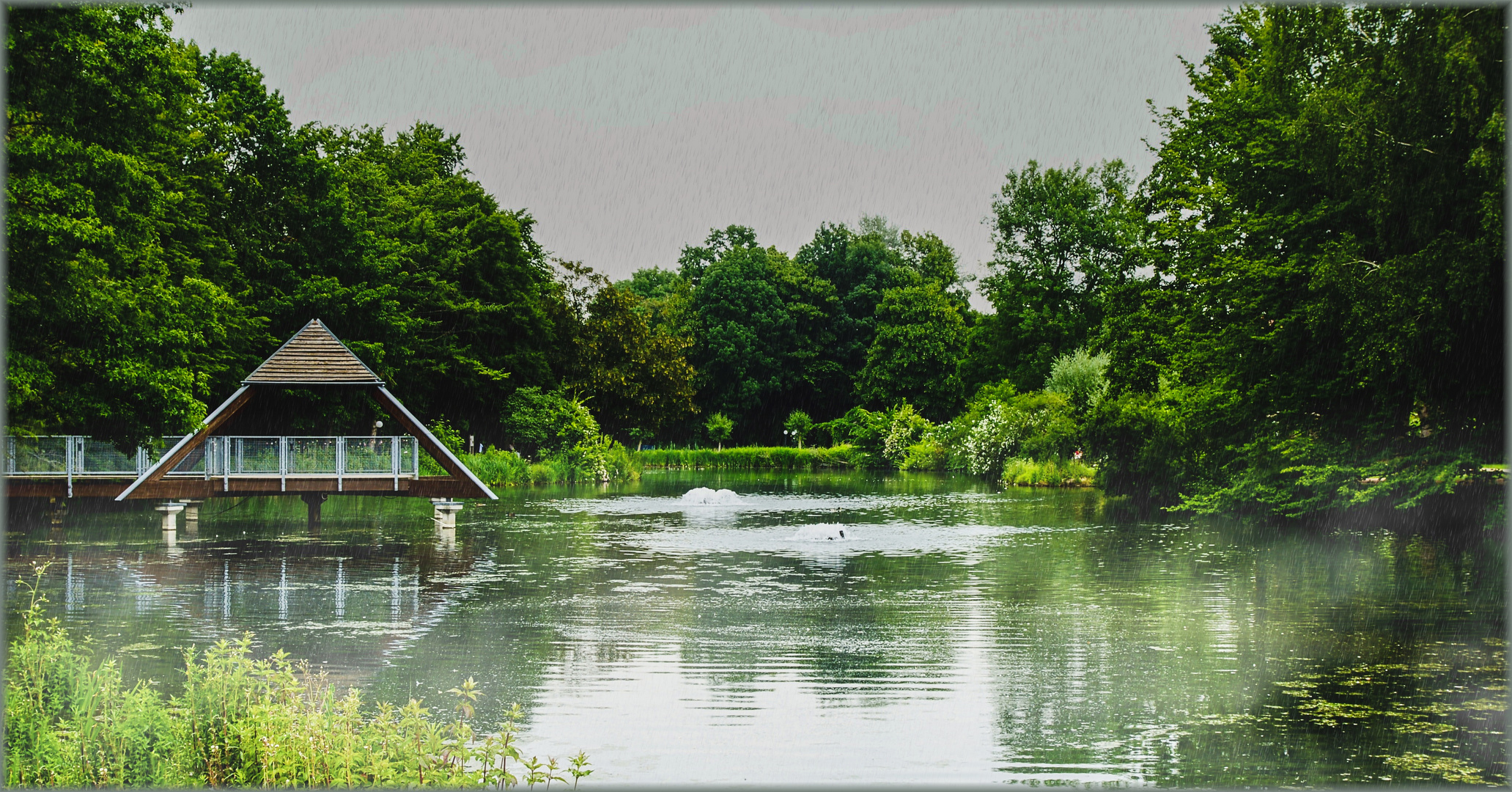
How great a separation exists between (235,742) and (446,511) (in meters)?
19.1

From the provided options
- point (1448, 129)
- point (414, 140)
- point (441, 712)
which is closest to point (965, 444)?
point (414, 140)

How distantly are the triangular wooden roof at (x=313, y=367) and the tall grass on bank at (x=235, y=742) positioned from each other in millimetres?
18304

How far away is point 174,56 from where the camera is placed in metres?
20.8

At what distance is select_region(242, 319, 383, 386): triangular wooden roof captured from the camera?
82.1 ft

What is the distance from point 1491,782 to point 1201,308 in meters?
17.2

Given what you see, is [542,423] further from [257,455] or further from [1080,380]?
[257,455]

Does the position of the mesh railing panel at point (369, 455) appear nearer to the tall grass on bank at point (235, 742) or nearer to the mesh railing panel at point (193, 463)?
the mesh railing panel at point (193, 463)

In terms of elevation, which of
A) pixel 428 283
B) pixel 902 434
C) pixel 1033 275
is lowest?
pixel 902 434

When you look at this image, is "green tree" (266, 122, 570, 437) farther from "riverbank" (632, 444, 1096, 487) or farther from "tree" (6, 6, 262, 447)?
"tree" (6, 6, 262, 447)

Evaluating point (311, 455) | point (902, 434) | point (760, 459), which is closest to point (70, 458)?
point (311, 455)

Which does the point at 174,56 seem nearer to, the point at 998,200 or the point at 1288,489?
the point at 1288,489

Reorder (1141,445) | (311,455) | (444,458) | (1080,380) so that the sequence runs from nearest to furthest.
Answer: (311,455) < (444,458) < (1141,445) < (1080,380)

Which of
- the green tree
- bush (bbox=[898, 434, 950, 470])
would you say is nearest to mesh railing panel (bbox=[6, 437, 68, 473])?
the green tree

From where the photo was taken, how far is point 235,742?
21.2 feet
